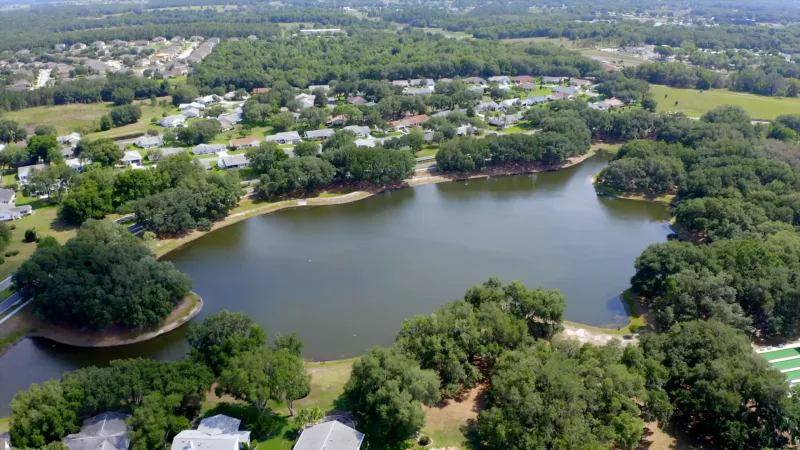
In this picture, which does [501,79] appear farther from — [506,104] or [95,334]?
[95,334]

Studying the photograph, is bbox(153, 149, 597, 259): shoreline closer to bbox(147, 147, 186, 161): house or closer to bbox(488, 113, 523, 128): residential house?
bbox(488, 113, 523, 128): residential house

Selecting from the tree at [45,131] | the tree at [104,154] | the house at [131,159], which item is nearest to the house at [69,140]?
the tree at [45,131]

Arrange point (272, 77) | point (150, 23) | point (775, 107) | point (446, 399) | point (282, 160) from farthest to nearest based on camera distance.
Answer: point (150, 23) < point (272, 77) < point (775, 107) < point (282, 160) < point (446, 399)

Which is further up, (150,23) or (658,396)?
(150,23)

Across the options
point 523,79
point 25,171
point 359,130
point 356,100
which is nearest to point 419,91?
point 356,100

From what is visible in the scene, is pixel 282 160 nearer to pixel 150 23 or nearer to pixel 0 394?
pixel 0 394

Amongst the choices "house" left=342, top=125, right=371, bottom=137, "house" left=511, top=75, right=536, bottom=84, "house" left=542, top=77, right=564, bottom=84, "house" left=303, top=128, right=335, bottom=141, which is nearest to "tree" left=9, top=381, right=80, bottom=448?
"house" left=303, top=128, right=335, bottom=141

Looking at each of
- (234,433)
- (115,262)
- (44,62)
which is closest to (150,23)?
(44,62)

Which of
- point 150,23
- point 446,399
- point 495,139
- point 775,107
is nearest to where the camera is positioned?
point 446,399
